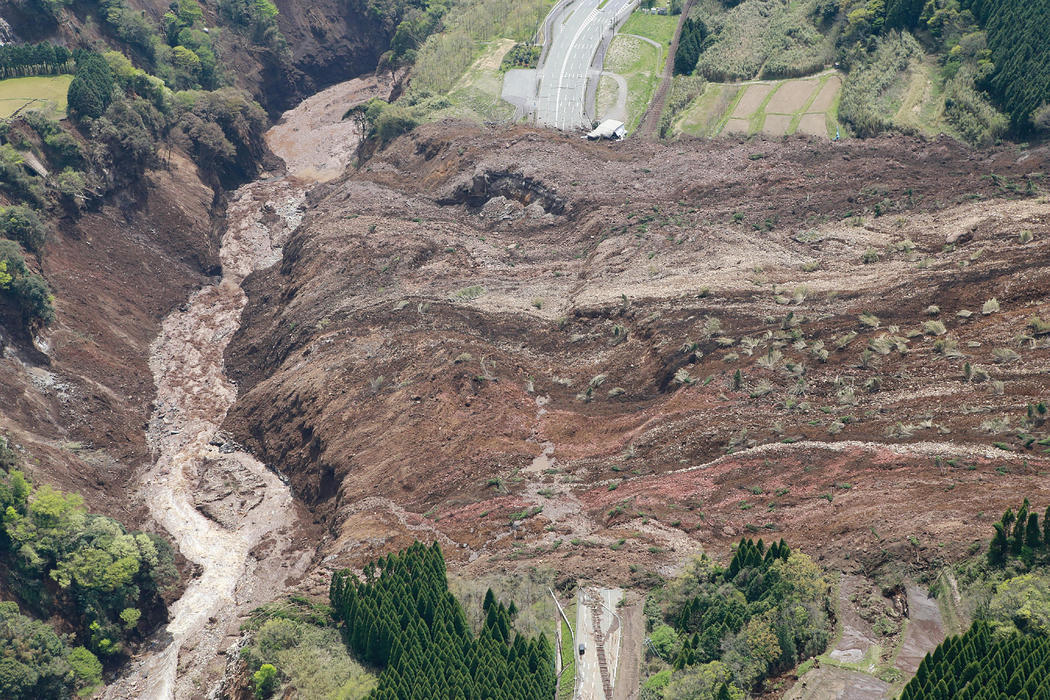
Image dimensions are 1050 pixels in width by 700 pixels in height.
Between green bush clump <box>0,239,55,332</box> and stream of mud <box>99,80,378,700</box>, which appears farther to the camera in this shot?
green bush clump <box>0,239,55,332</box>

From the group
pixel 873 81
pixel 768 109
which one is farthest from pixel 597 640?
pixel 873 81

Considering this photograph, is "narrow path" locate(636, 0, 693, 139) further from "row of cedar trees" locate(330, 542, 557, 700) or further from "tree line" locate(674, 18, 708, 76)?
"row of cedar trees" locate(330, 542, 557, 700)

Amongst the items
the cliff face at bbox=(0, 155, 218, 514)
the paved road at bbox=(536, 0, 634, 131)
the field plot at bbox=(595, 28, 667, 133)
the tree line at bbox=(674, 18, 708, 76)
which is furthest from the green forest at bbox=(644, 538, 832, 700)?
the tree line at bbox=(674, 18, 708, 76)

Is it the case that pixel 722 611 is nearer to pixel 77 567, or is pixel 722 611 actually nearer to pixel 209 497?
pixel 77 567

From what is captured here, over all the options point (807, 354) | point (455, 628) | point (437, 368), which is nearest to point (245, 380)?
point (437, 368)

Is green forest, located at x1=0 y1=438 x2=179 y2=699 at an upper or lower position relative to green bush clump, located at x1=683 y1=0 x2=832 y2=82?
lower

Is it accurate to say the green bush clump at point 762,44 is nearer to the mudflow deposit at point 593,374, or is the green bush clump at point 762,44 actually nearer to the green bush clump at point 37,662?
the mudflow deposit at point 593,374

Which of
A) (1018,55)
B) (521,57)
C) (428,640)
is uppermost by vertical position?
(521,57)

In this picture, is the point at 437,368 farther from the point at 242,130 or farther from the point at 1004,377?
the point at 242,130
